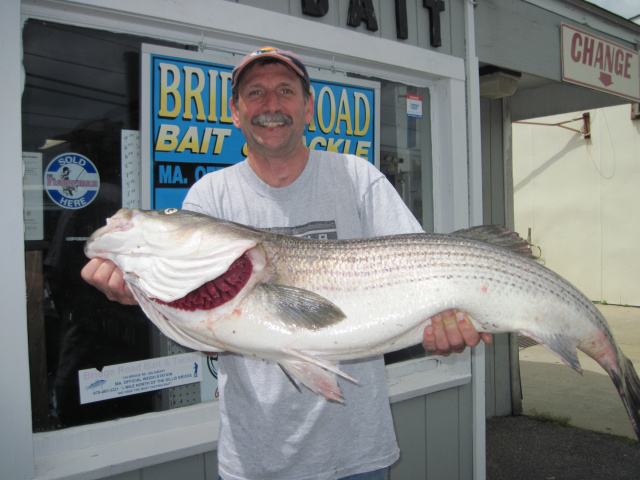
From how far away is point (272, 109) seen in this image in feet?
7.17

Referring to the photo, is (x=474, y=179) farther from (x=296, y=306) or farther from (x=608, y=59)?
(x=296, y=306)

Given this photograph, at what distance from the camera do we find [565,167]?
40.8 ft

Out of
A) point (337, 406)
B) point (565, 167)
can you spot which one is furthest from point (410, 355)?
point (565, 167)

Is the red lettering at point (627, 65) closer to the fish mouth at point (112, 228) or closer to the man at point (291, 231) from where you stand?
the man at point (291, 231)

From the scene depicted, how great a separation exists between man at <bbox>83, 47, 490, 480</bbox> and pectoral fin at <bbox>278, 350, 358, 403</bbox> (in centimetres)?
23

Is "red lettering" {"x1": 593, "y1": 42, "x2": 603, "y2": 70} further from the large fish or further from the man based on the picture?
the man

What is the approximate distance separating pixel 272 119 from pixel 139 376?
1.72 m

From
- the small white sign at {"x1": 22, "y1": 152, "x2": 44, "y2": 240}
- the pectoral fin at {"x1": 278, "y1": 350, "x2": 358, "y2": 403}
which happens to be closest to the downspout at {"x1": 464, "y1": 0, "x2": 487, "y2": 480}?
the pectoral fin at {"x1": 278, "y1": 350, "x2": 358, "y2": 403}

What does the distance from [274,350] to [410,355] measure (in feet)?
8.07

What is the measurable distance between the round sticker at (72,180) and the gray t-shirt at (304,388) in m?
0.92

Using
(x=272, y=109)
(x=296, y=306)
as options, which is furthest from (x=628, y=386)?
(x=272, y=109)

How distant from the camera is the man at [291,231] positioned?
2.00 metres

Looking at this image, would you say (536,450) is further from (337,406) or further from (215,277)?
(215,277)

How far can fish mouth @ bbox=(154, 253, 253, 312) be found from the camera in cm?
180
